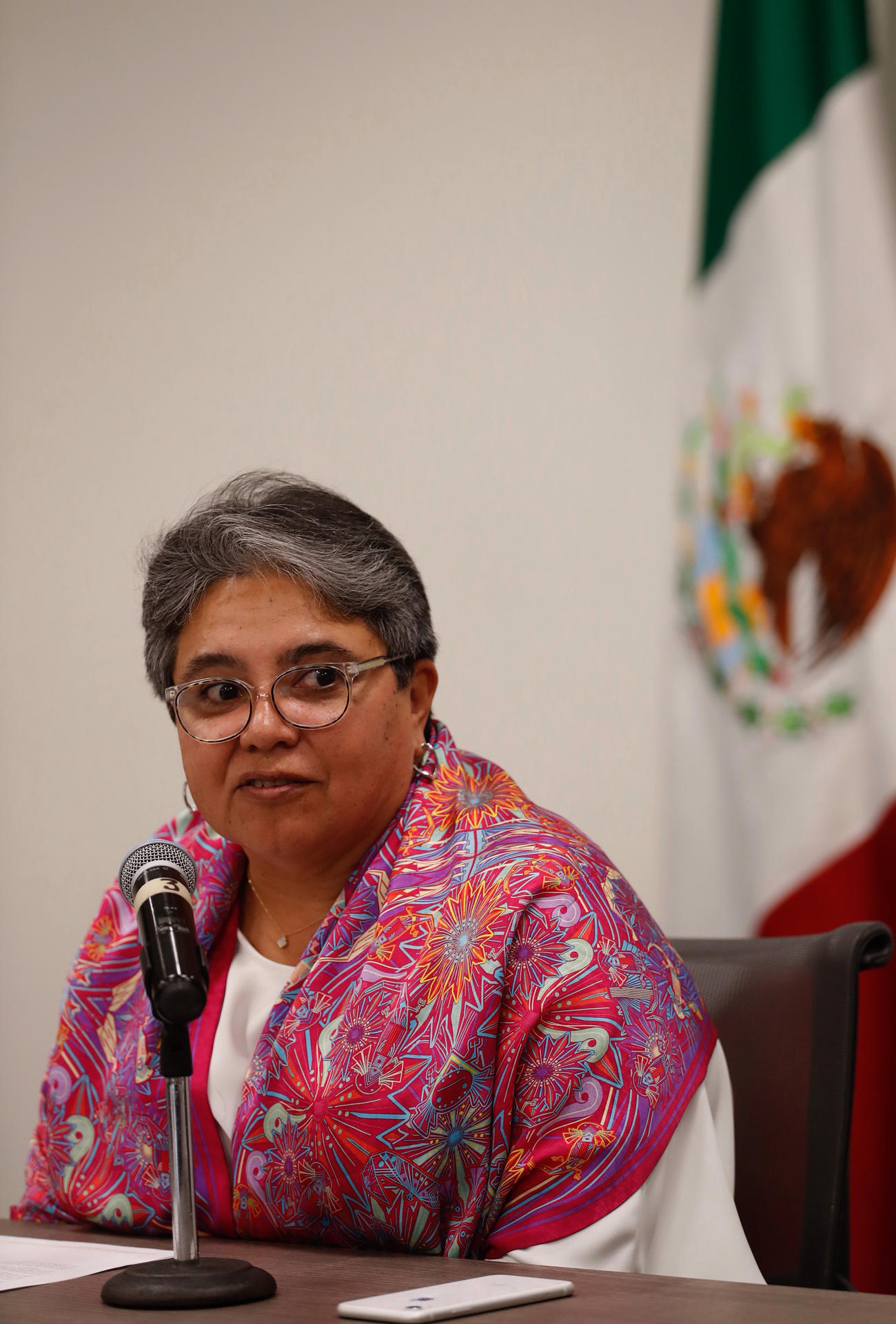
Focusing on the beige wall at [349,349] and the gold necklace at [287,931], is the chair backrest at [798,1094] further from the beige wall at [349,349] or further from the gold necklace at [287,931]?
the beige wall at [349,349]

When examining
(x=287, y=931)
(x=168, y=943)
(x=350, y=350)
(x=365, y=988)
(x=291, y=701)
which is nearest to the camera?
(x=168, y=943)

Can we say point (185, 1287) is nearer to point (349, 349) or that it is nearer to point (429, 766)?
point (429, 766)

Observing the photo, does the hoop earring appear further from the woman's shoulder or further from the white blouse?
the white blouse

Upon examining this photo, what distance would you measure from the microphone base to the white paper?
A: 13 cm

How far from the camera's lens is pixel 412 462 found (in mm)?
2914

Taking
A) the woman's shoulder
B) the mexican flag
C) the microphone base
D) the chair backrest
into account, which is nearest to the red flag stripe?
the mexican flag

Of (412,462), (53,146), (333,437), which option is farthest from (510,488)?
(53,146)

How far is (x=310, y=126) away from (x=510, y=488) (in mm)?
945

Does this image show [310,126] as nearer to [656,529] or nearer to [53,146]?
[53,146]

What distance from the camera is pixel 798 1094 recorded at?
1.55 meters

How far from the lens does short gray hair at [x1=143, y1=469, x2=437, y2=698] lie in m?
1.62

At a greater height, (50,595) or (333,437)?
(333,437)

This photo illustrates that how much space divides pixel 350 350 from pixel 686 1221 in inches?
81.5

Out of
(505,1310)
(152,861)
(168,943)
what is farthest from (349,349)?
(505,1310)
